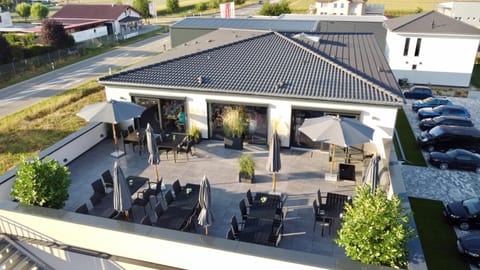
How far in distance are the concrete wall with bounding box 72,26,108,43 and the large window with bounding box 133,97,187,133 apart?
43317 mm

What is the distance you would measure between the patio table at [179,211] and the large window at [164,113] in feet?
20.7

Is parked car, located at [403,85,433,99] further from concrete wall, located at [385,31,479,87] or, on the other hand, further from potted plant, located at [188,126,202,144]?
potted plant, located at [188,126,202,144]

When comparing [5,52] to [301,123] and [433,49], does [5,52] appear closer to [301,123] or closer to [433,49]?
[301,123]

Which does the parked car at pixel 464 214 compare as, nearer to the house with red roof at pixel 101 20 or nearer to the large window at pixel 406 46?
the large window at pixel 406 46

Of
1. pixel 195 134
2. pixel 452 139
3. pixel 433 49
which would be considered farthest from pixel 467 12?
pixel 195 134

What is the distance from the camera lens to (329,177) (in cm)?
1458

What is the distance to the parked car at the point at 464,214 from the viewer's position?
1448 cm

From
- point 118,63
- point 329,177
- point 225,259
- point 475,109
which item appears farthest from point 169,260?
point 118,63

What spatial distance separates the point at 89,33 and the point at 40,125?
38.8 meters

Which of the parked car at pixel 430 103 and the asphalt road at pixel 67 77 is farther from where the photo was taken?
the asphalt road at pixel 67 77

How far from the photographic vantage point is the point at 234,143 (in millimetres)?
17000

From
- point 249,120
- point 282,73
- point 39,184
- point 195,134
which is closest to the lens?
point 39,184

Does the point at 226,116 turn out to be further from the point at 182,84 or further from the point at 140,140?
the point at 140,140

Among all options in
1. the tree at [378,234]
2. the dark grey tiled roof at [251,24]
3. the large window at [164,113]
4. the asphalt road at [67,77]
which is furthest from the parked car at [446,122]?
the asphalt road at [67,77]
